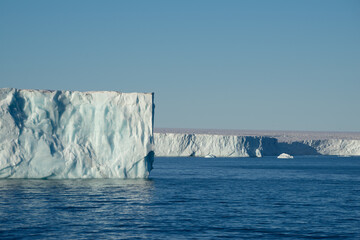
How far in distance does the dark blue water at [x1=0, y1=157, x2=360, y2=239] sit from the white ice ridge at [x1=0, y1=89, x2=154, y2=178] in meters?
0.91

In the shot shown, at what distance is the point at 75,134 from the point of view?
108 feet

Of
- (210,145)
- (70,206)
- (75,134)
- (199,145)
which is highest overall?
(75,134)

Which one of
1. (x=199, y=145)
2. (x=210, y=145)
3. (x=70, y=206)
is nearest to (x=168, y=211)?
(x=70, y=206)

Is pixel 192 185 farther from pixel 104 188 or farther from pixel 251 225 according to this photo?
pixel 251 225

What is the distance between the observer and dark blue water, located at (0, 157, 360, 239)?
17484 millimetres

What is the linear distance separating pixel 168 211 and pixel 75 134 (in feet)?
41.5

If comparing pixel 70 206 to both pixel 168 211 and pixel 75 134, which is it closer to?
pixel 168 211

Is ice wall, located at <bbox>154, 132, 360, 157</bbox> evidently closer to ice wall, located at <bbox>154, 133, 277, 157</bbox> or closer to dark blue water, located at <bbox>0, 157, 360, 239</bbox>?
ice wall, located at <bbox>154, 133, 277, 157</bbox>

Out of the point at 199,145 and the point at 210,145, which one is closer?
the point at 210,145

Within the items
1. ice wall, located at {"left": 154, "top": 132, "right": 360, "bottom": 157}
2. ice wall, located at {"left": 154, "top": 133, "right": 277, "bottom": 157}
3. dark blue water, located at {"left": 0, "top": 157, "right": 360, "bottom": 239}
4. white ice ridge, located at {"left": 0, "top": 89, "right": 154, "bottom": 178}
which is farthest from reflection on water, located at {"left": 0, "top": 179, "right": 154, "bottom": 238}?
ice wall, located at {"left": 154, "top": 133, "right": 277, "bottom": 157}

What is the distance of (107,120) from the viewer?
111 feet

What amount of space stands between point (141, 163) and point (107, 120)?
3.48 m

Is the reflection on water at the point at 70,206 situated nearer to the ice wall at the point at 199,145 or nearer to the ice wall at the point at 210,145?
the ice wall at the point at 210,145

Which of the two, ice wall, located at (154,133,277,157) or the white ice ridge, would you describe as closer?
the white ice ridge
